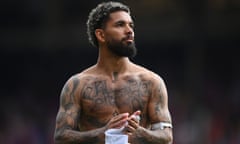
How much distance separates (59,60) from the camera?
22547mm

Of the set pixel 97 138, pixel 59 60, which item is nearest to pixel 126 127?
pixel 97 138

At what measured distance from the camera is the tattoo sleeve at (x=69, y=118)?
975cm

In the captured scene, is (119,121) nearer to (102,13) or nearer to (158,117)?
(158,117)

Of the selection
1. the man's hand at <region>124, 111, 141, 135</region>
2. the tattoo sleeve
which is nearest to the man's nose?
the tattoo sleeve

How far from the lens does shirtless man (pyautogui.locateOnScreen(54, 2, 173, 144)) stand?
32.1 feet

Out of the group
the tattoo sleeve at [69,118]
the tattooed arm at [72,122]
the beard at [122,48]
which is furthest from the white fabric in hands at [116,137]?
the beard at [122,48]

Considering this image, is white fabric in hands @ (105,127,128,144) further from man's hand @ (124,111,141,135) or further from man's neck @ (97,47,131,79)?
man's neck @ (97,47,131,79)

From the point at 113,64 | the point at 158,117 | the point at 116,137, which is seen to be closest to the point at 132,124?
the point at 116,137

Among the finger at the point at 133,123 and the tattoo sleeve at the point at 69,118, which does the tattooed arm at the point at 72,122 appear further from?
the finger at the point at 133,123

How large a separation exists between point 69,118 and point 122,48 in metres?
0.74

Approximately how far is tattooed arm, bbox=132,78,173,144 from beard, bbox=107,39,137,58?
0.39 m
